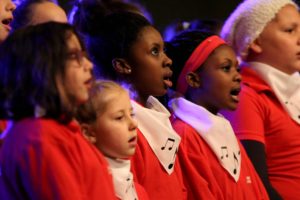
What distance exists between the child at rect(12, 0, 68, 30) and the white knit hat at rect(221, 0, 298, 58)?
2.82 ft

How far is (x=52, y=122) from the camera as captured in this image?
1.60 metres

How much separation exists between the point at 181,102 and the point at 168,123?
0.58 ft

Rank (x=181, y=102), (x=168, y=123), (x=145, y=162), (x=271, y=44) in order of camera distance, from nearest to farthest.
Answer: (x=145, y=162) < (x=168, y=123) < (x=181, y=102) < (x=271, y=44)

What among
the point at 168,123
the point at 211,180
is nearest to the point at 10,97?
the point at 168,123

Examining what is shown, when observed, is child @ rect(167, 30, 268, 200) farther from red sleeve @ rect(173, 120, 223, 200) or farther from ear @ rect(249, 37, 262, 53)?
ear @ rect(249, 37, 262, 53)

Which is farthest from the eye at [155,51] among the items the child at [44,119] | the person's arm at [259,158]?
the child at [44,119]

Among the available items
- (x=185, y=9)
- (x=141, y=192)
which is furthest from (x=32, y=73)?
(x=185, y=9)

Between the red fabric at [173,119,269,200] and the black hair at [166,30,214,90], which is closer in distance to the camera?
the red fabric at [173,119,269,200]

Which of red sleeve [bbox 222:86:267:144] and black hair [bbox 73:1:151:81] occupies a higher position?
black hair [bbox 73:1:151:81]

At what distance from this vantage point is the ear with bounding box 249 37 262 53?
9.02 feet

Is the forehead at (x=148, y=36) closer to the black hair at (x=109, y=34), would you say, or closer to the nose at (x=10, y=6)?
the black hair at (x=109, y=34)

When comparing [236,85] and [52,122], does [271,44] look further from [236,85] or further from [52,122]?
[52,122]

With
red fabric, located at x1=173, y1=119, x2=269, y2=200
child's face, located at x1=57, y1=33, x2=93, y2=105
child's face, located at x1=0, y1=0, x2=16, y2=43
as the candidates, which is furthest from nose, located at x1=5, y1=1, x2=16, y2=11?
red fabric, located at x1=173, y1=119, x2=269, y2=200

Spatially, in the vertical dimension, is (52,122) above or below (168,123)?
above
